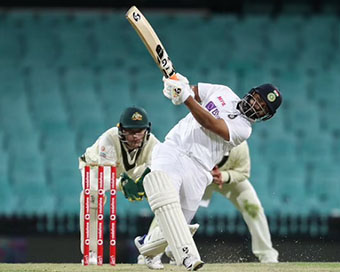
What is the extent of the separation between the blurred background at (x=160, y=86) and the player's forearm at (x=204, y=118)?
13.8 ft

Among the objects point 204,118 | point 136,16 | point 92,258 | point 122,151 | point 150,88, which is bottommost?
point 92,258

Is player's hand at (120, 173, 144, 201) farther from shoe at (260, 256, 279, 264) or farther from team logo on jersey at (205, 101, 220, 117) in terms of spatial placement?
shoe at (260, 256, 279, 264)

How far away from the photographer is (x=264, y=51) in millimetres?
13641

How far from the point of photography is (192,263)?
230 inches

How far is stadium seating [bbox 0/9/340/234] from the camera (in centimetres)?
1195

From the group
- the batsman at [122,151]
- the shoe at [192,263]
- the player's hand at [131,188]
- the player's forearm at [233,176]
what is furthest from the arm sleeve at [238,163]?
the shoe at [192,263]

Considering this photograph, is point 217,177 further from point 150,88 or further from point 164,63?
point 150,88

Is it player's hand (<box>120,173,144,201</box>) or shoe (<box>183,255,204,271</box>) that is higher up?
player's hand (<box>120,173,144,201</box>)

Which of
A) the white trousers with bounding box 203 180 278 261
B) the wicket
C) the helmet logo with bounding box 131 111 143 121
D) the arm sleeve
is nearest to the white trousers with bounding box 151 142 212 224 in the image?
the wicket

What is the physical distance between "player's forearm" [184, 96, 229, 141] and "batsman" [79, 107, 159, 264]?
1.30 metres

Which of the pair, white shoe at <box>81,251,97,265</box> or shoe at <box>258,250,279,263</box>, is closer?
white shoe at <box>81,251,97,265</box>

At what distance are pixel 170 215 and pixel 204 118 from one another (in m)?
0.63

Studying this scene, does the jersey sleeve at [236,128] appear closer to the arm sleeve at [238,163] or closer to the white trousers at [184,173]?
the white trousers at [184,173]

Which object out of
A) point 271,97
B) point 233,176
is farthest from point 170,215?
point 233,176
